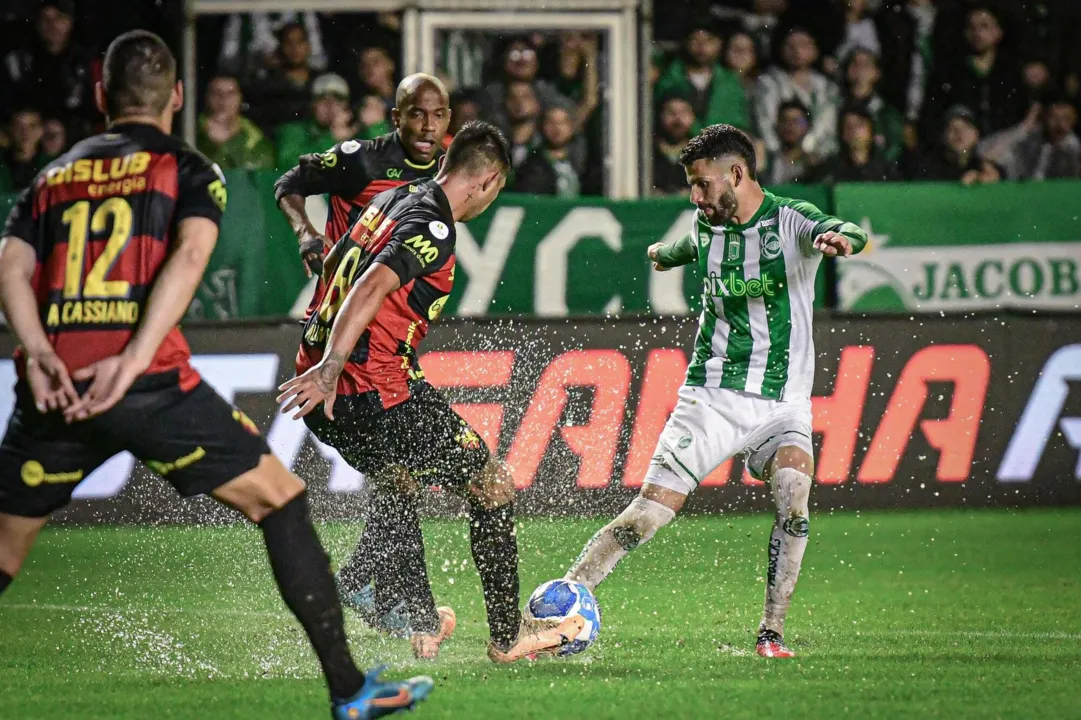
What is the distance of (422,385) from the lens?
5.88 meters

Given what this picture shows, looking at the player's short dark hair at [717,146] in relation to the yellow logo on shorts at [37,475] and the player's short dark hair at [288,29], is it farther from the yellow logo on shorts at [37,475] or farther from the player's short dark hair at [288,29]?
the player's short dark hair at [288,29]

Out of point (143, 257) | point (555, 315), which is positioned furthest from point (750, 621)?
point (555, 315)

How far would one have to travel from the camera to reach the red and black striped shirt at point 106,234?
172 inches

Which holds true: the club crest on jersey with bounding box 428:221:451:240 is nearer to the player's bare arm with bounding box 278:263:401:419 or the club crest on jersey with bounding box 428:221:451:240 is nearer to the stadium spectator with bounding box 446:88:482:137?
the player's bare arm with bounding box 278:263:401:419

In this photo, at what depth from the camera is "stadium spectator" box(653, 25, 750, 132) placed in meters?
12.7

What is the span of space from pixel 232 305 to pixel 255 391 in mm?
896

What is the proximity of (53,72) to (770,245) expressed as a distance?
774 cm

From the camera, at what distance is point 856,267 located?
37.4 ft

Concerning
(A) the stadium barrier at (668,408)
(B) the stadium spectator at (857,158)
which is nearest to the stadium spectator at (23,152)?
(A) the stadium barrier at (668,408)

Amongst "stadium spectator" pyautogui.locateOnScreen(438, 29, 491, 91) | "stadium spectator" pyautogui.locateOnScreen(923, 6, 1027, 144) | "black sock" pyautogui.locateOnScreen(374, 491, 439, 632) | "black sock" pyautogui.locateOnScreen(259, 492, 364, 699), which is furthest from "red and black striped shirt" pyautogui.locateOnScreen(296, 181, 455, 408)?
"stadium spectator" pyautogui.locateOnScreen(923, 6, 1027, 144)

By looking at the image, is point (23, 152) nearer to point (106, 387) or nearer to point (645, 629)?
point (645, 629)

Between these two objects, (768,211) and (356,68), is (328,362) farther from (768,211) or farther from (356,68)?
(356,68)

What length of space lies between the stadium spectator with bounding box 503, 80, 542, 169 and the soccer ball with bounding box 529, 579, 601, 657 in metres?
6.79

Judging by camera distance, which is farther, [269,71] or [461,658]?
[269,71]
